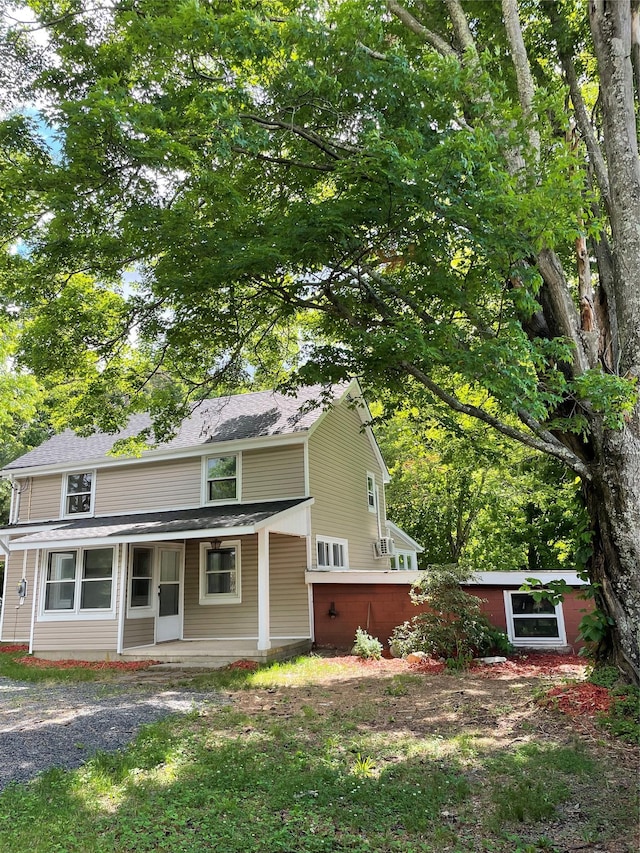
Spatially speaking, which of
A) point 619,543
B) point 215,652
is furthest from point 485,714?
point 215,652

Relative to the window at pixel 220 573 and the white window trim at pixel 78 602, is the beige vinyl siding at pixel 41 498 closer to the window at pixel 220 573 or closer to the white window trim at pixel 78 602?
the white window trim at pixel 78 602

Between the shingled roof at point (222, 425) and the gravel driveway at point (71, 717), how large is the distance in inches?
245

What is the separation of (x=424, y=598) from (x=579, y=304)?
621cm

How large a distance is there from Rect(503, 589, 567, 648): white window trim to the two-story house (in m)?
2.18

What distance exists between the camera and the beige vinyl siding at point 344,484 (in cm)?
1475

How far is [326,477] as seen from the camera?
50.3 ft

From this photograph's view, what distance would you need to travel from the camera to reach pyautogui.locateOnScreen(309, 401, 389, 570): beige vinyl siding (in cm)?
1475

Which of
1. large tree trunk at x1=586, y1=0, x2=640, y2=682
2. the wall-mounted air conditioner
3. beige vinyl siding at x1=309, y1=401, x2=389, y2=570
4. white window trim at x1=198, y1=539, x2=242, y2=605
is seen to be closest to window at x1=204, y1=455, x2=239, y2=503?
white window trim at x1=198, y1=539, x2=242, y2=605

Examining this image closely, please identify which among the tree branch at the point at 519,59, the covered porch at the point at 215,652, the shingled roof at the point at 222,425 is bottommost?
the covered porch at the point at 215,652

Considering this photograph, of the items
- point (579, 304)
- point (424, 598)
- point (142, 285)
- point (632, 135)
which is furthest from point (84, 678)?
point (632, 135)

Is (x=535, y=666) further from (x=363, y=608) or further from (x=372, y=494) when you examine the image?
(x=372, y=494)

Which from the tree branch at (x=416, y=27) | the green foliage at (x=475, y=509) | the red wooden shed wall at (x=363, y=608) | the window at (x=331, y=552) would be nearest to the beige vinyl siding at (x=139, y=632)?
the red wooden shed wall at (x=363, y=608)

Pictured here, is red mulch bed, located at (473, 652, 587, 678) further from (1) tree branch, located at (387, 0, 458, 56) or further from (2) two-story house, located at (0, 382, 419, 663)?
(1) tree branch, located at (387, 0, 458, 56)

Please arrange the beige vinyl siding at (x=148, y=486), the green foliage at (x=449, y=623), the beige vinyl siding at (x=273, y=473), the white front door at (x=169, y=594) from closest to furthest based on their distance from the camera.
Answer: the green foliage at (x=449, y=623), the white front door at (x=169, y=594), the beige vinyl siding at (x=273, y=473), the beige vinyl siding at (x=148, y=486)
